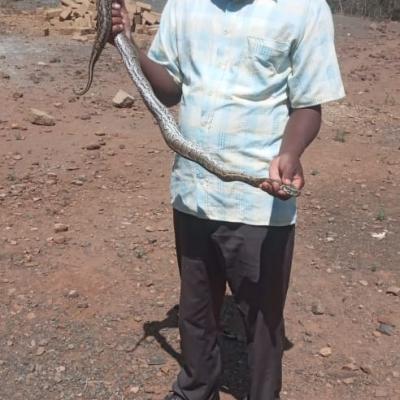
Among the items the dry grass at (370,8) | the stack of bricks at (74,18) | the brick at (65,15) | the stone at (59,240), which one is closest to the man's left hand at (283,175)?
the stone at (59,240)

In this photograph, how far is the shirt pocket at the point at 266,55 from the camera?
6.89 ft

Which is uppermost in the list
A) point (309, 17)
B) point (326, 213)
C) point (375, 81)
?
point (309, 17)

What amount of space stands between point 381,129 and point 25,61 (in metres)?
4.20

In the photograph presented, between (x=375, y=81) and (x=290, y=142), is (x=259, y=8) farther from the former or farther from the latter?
(x=375, y=81)

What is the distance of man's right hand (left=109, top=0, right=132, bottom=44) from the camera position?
227cm

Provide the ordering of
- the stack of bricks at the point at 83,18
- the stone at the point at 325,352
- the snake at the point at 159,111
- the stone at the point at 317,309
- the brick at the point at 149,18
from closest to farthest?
the snake at the point at 159,111 → the stone at the point at 325,352 → the stone at the point at 317,309 → the stack of bricks at the point at 83,18 → the brick at the point at 149,18

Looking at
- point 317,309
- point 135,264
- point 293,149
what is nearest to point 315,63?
point 293,149

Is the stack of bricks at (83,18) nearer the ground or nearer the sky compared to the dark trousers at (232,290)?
nearer the ground

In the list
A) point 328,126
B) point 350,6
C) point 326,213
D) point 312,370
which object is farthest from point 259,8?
point 350,6

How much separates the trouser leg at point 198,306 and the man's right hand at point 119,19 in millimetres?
631

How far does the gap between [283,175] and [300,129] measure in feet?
0.71

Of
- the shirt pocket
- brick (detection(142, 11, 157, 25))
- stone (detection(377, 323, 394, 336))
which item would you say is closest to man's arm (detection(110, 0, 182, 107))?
the shirt pocket

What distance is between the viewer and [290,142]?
2.14 metres

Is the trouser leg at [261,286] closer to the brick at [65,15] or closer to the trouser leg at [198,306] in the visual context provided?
the trouser leg at [198,306]
